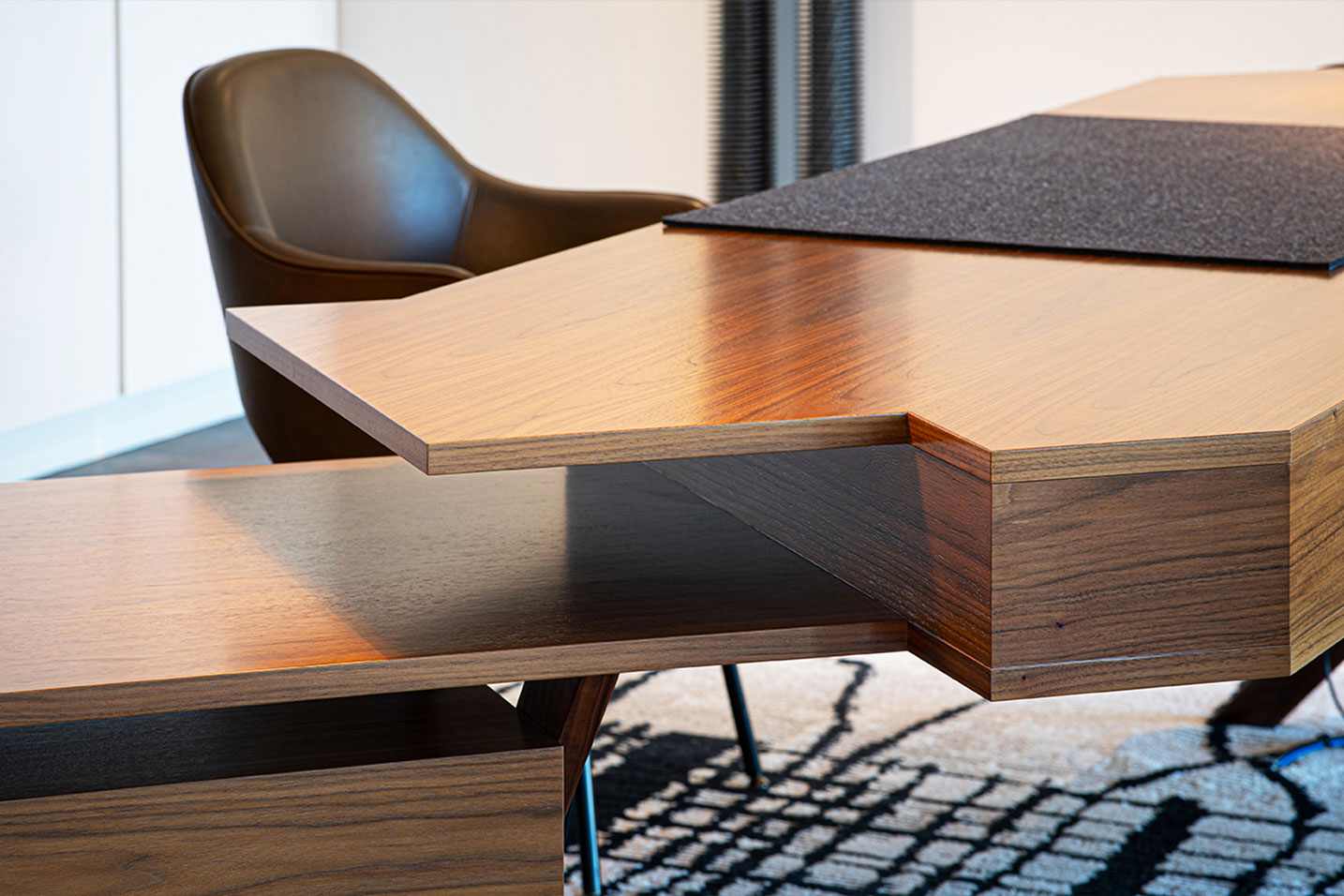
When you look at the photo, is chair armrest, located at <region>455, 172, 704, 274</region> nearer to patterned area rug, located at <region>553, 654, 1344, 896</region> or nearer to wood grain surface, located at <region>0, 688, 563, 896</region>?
patterned area rug, located at <region>553, 654, 1344, 896</region>

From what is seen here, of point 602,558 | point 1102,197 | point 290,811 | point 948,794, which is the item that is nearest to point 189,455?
point 948,794

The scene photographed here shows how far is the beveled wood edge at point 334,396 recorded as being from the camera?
2.45 ft

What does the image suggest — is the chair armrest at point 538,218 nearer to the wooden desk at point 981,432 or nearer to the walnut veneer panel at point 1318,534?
the wooden desk at point 981,432

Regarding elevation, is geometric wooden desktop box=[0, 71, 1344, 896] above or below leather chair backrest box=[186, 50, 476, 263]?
below

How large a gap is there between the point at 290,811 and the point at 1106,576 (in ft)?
→ 1.51

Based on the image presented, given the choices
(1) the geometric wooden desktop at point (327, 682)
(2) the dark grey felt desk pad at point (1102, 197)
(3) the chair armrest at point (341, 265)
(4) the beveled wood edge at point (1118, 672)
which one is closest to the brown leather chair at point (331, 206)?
(3) the chair armrest at point (341, 265)

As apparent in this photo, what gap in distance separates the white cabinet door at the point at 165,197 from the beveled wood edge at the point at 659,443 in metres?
3.03

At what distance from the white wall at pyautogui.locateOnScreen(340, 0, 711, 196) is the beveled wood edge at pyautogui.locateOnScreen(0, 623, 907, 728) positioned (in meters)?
3.60

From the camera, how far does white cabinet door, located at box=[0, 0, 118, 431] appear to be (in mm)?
3070

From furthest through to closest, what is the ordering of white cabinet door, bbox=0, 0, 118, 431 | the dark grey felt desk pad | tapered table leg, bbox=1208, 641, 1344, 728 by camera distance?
white cabinet door, bbox=0, 0, 118, 431, tapered table leg, bbox=1208, 641, 1344, 728, the dark grey felt desk pad

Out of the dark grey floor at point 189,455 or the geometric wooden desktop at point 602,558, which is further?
the dark grey floor at point 189,455

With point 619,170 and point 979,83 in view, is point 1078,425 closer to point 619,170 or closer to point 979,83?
point 979,83

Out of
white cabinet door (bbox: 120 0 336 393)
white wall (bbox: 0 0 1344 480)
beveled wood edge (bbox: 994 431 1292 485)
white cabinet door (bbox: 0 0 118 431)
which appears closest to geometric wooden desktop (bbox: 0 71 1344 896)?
beveled wood edge (bbox: 994 431 1292 485)

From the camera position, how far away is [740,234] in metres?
1.51
